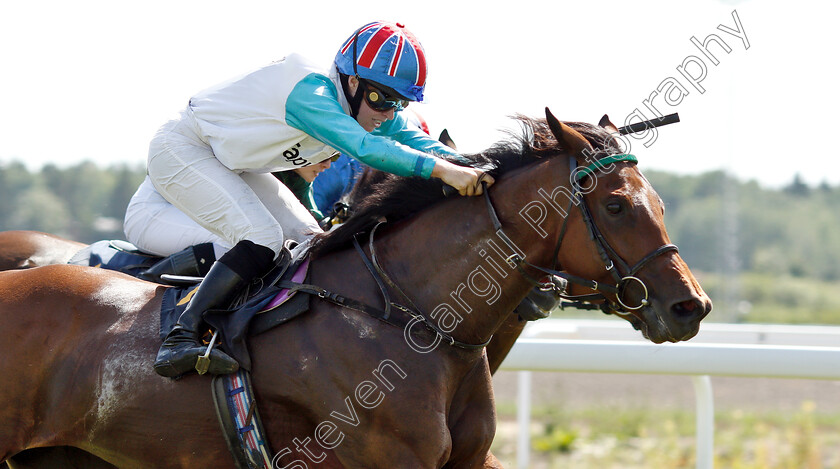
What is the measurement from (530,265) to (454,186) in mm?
406

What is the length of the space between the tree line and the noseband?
24.1 meters

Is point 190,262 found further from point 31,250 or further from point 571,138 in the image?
point 571,138

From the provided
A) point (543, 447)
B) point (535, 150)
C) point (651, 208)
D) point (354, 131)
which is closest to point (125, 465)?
point (354, 131)

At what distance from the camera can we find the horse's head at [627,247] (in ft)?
9.22

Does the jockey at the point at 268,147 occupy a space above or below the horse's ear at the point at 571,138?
below

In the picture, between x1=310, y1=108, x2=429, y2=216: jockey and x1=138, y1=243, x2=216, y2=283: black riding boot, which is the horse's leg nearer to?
x1=138, y1=243, x2=216, y2=283: black riding boot

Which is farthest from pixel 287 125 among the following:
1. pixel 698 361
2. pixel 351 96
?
pixel 698 361

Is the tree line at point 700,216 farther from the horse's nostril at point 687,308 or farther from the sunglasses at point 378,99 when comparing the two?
the horse's nostril at point 687,308

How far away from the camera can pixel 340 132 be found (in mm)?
3113

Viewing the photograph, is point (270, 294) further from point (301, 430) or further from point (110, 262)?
point (110, 262)

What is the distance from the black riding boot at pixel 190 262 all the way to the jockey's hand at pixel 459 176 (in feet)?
4.24

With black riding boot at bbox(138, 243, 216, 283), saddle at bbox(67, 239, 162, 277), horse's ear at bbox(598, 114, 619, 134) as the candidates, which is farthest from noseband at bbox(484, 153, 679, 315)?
saddle at bbox(67, 239, 162, 277)

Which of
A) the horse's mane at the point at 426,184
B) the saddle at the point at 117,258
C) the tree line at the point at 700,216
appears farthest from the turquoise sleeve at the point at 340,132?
the tree line at the point at 700,216

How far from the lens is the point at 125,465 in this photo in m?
3.23
